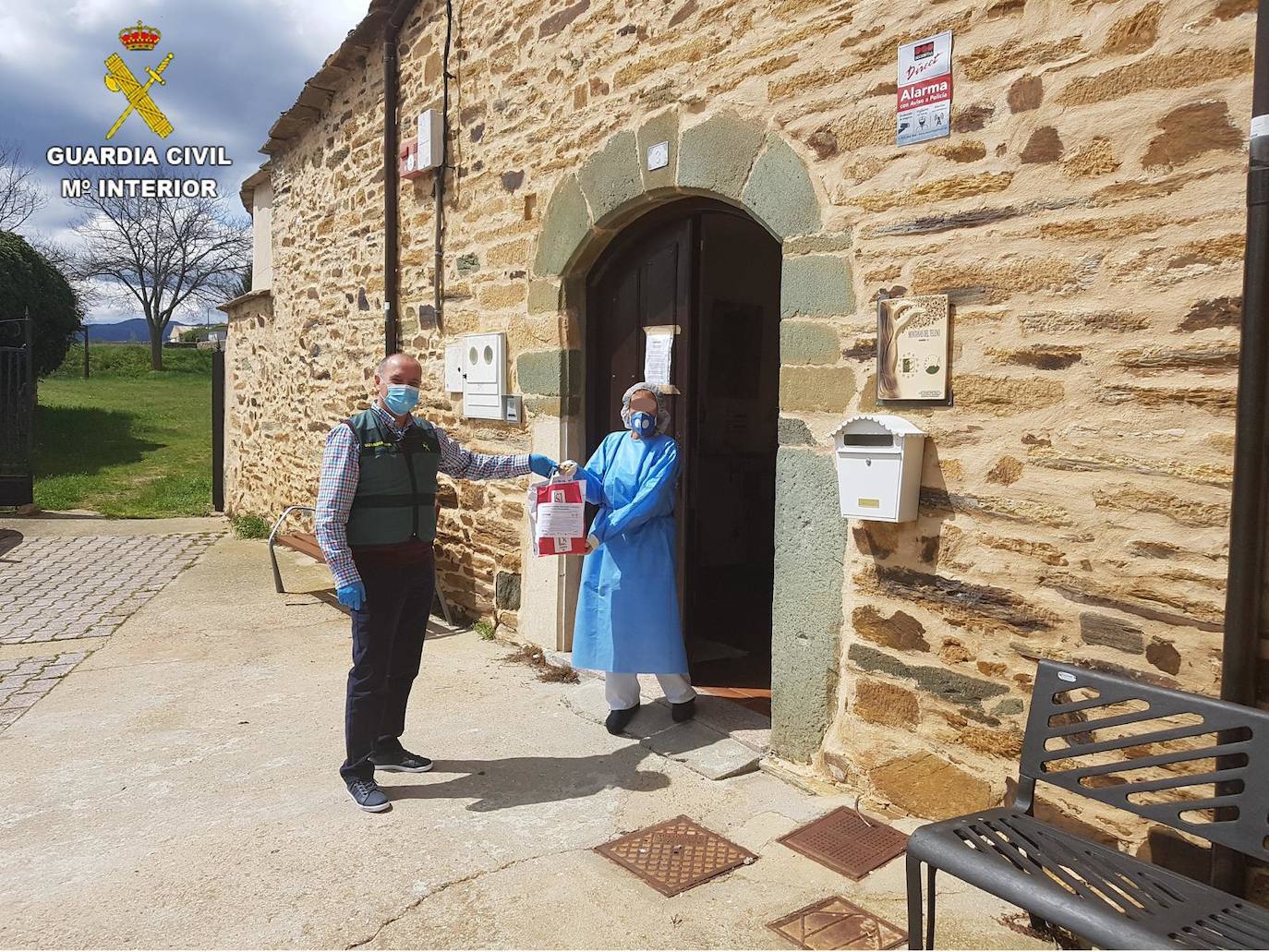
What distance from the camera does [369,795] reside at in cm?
350

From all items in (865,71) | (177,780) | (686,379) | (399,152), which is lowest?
(177,780)

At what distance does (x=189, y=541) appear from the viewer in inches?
381

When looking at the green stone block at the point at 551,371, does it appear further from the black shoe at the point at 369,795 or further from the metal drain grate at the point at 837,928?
the metal drain grate at the point at 837,928

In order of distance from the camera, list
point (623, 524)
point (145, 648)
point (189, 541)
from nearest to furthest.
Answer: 1. point (623, 524)
2. point (145, 648)
3. point (189, 541)

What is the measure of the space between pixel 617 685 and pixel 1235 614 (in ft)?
8.26

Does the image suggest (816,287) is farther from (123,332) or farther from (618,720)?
(123,332)

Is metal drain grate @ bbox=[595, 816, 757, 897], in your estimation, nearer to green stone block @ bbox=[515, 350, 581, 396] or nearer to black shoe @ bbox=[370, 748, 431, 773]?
black shoe @ bbox=[370, 748, 431, 773]

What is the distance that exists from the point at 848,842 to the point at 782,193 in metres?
2.44

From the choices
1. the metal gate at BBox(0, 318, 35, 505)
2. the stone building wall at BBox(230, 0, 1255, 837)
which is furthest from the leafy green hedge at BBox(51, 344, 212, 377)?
the stone building wall at BBox(230, 0, 1255, 837)

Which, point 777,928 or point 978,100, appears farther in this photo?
point 978,100

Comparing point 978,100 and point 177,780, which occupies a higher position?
point 978,100

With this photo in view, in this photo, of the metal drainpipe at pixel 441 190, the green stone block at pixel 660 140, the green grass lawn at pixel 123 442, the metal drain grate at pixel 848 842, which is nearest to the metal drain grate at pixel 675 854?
the metal drain grate at pixel 848 842

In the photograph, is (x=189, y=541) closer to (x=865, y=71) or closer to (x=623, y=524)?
(x=623, y=524)

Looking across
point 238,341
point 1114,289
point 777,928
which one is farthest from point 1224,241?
point 238,341
